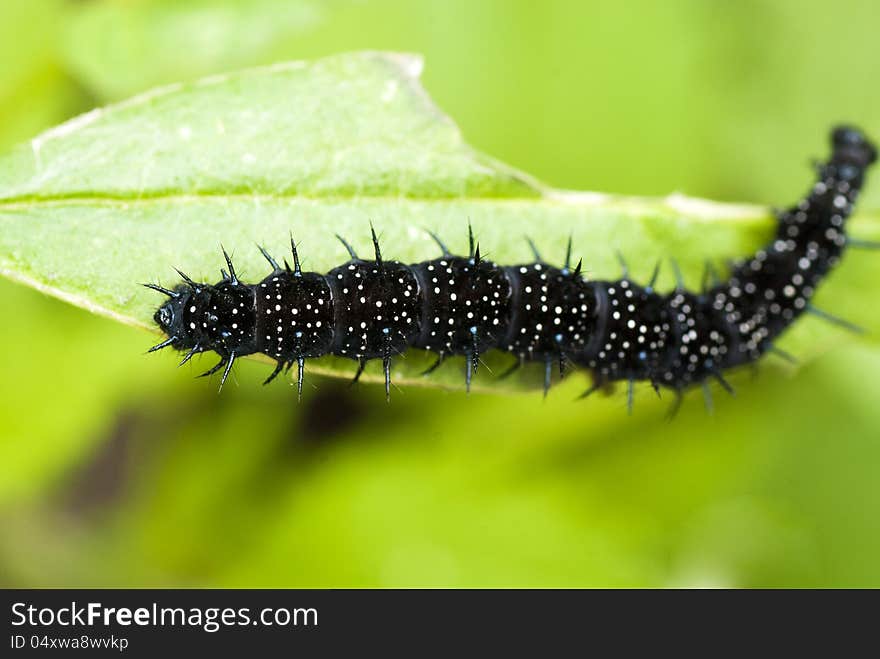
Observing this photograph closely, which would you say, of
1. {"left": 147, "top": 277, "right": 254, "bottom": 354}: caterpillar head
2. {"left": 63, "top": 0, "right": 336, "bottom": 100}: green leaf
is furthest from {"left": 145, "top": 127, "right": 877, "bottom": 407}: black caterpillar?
{"left": 63, "top": 0, "right": 336, "bottom": 100}: green leaf

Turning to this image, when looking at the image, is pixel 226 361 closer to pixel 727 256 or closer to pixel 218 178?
pixel 218 178

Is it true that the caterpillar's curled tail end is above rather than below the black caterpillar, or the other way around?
above

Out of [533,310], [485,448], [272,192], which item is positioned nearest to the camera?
[272,192]

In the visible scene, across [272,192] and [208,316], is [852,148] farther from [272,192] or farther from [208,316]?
[208,316]

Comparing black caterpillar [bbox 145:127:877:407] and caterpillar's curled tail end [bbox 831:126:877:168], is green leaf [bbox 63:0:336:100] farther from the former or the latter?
caterpillar's curled tail end [bbox 831:126:877:168]

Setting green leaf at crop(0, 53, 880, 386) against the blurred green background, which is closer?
green leaf at crop(0, 53, 880, 386)

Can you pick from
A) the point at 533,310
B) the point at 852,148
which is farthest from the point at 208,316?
the point at 852,148

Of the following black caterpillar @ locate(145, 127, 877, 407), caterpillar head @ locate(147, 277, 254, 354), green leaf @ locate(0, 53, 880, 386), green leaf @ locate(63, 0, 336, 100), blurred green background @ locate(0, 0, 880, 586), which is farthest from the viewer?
blurred green background @ locate(0, 0, 880, 586)
